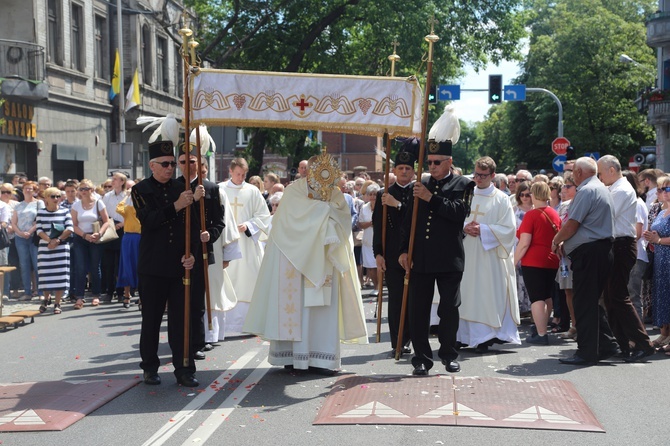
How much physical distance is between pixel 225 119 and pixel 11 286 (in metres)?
10.6

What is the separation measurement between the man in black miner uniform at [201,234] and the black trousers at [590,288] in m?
3.62

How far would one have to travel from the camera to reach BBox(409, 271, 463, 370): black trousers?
9.20 metres

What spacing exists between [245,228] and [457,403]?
5087mm

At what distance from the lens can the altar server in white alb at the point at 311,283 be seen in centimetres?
935

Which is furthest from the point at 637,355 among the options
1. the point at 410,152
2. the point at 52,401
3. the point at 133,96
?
the point at 133,96

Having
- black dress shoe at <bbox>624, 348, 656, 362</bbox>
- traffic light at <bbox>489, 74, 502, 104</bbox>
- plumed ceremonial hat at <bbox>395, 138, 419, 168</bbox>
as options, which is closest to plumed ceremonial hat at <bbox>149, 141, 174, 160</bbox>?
plumed ceremonial hat at <bbox>395, 138, 419, 168</bbox>

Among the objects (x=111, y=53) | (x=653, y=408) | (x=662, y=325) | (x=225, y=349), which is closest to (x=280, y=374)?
(x=225, y=349)

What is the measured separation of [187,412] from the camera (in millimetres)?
7758

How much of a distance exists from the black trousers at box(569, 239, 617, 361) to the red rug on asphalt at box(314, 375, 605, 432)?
1.27m

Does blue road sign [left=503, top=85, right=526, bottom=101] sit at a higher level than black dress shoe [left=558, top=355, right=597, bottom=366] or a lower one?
higher

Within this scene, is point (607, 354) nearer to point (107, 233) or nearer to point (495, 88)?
point (107, 233)

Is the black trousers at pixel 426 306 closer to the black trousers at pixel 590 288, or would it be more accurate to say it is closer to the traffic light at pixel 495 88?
the black trousers at pixel 590 288

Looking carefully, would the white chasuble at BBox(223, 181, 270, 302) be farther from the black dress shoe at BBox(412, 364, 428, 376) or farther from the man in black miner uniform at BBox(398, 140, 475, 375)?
the black dress shoe at BBox(412, 364, 428, 376)

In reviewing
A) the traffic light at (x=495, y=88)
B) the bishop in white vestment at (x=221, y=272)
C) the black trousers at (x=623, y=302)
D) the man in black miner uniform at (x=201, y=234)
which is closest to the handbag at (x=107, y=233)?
the bishop in white vestment at (x=221, y=272)
